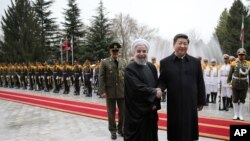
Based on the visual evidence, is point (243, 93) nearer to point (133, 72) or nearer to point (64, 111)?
point (133, 72)

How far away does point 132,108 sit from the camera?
15.4 ft

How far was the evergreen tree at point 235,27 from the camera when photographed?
40125 mm

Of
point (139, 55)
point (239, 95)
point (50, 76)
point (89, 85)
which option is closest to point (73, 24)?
point (50, 76)

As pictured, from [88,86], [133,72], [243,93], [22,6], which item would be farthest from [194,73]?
[22,6]

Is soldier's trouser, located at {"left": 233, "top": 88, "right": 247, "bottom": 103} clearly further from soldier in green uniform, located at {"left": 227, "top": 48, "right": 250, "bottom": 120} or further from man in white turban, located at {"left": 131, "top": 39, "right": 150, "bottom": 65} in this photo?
man in white turban, located at {"left": 131, "top": 39, "right": 150, "bottom": 65}

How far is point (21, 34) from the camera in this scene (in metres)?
40.2

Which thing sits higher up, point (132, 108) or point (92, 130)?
point (132, 108)

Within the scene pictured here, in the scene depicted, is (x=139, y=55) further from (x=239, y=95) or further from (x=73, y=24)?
(x=73, y=24)

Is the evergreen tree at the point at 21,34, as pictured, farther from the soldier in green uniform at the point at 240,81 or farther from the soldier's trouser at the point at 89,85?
the soldier in green uniform at the point at 240,81

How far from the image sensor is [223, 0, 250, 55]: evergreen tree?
4012 centimetres

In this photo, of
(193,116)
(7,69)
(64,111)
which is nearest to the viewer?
(193,116)

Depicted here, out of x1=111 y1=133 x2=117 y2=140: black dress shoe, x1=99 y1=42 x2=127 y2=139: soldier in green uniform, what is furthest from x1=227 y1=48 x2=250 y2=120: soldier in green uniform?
x1=111 y1=133 x2=117 y2=140: black dress shoe

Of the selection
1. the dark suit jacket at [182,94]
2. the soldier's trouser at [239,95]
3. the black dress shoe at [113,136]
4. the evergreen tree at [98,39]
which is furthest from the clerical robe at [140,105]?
the evergreen tree at [98,39]

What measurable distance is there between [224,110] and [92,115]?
489 cm
